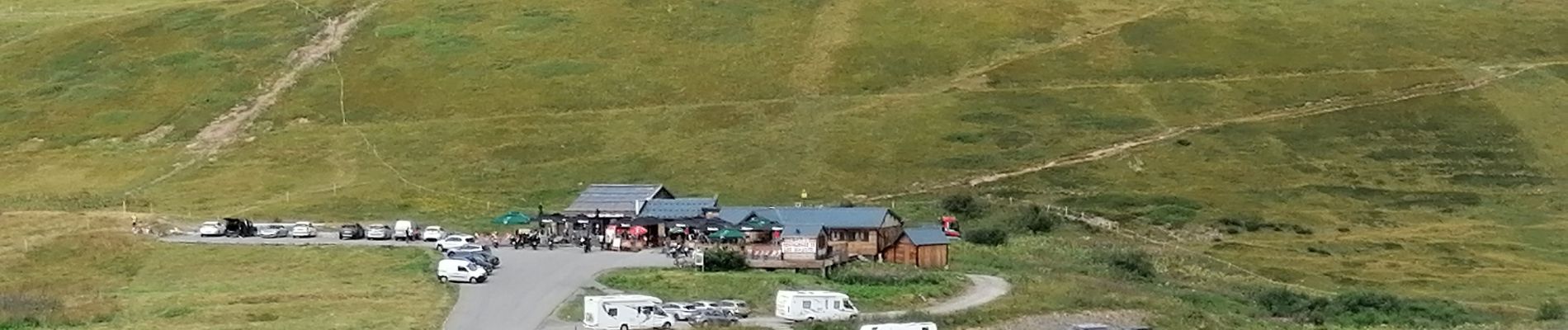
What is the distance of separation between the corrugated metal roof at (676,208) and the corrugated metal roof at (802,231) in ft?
32.8

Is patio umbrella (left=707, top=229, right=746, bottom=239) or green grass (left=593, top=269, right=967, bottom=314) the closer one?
green grass (left=593, top=269, right=967, bottom=314)

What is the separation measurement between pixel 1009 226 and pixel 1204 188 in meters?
16.5

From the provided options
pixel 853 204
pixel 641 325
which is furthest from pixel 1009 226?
pixel 641 325

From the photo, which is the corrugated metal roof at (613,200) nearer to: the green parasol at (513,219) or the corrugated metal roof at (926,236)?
the green parasol at (513,219)

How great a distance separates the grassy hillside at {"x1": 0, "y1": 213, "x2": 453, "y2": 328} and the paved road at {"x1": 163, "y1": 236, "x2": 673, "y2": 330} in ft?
3.54

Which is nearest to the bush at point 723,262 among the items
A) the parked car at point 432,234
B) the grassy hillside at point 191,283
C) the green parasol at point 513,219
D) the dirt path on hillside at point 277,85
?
the grassy hillside at point 191,283

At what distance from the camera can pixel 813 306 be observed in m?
51.5

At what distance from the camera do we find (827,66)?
392 feet

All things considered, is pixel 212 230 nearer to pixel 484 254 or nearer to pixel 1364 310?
pixel 484 254

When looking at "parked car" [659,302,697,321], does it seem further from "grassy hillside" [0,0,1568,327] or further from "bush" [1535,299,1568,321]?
"grassy hillside" [0,0,1568,327]

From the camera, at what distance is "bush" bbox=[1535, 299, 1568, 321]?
64.0 meters

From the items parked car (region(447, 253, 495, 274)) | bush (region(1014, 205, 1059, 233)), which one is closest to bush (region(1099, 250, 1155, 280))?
bush (region(1014, 205, 1059, 233))

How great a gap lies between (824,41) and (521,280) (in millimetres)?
67945

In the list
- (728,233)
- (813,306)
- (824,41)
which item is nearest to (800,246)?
(728,233)
